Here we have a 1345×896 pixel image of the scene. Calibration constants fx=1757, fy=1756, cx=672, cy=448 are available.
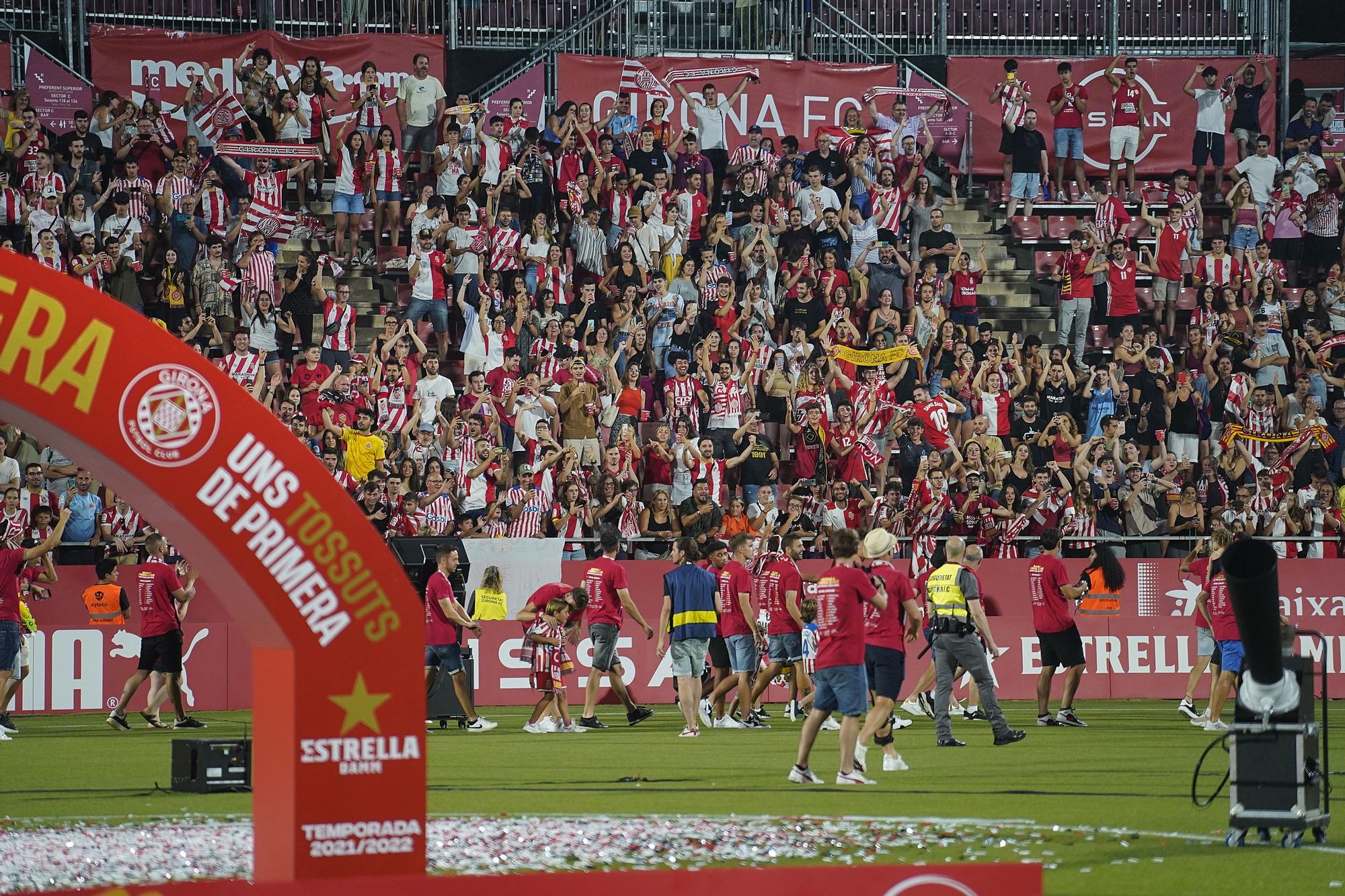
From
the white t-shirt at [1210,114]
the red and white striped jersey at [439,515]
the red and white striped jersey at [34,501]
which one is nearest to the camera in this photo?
the red and white striped jersey at [34,501]

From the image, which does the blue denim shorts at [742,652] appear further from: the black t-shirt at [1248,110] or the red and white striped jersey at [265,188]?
the black t-shirt at [1248,110]

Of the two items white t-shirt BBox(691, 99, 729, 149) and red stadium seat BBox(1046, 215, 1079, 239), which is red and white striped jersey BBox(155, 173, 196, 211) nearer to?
white t-shirt BBox(691, 99, 729, 149)

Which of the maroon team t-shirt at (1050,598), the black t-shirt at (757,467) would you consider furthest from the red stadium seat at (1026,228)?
the maroon team t-shirt at (1050,598)

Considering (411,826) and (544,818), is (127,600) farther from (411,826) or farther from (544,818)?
(411,826)

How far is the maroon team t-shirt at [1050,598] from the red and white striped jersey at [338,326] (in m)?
10.4

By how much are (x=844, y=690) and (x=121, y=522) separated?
39.9 feet

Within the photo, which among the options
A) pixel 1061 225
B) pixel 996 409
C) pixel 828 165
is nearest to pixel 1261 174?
pixel 1061 225

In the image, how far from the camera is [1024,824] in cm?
1050

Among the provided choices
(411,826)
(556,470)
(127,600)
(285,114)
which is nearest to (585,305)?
(556,470)

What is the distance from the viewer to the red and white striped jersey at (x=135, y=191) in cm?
2462

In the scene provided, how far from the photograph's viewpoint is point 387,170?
26703mm

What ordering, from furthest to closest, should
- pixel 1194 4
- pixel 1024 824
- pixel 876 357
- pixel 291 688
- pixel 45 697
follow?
pixel 1194 4 → pixel 876 357 → pixel 45 697 → pixel 1024 824 → pixel 291 688

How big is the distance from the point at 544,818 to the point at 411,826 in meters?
3.35

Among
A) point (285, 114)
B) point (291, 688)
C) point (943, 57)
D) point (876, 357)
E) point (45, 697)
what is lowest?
point (45, 697)
